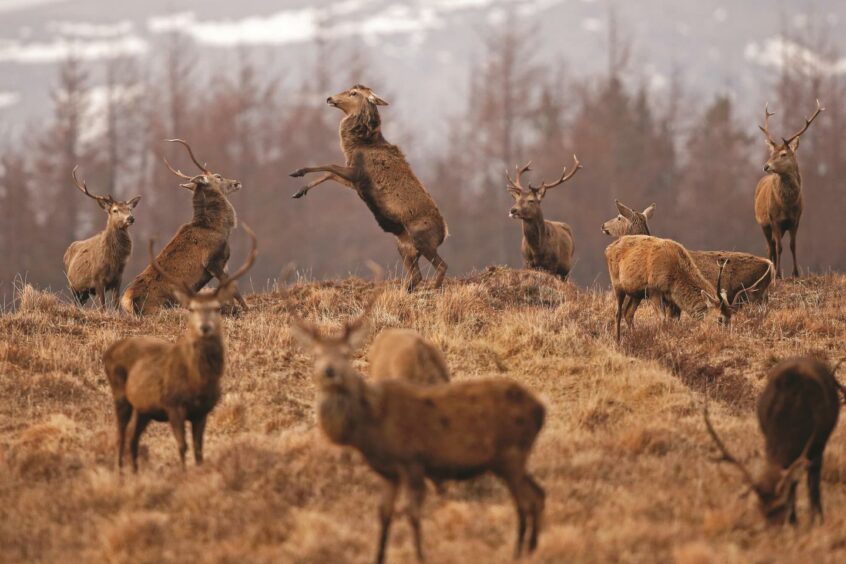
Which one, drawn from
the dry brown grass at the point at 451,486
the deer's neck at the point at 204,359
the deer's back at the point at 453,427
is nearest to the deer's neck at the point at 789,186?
the dry brown grass at the point at 451,486

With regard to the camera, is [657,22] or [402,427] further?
[657,22]

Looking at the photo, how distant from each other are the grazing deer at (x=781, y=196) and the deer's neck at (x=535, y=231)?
3.14 m

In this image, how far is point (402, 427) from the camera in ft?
22.9

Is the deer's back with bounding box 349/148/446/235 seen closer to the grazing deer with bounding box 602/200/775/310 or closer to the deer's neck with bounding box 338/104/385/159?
the deer's neck with bounding box 338/104/385/159

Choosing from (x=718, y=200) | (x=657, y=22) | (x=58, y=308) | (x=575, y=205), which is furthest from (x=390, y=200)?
(x=657, y=22)

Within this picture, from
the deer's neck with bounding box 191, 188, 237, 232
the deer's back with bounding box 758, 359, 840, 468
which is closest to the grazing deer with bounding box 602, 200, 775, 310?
the deer's neck with bounding box 191, 188, 237, 232

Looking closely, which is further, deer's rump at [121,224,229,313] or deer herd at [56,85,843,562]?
deer's rump at [121,224,229,313]

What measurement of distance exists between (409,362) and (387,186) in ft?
21.9

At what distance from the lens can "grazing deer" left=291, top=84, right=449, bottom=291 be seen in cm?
1463

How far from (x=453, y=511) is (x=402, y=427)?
3.86 feet

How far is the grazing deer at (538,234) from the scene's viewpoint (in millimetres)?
16562

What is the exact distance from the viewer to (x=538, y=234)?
56.2 feet

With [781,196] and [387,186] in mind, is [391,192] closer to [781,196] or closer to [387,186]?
[387,186]

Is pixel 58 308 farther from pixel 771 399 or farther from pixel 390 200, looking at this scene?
pixel 771 399
